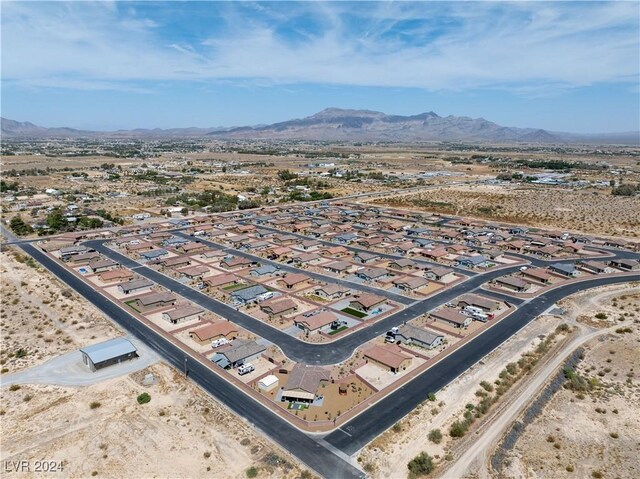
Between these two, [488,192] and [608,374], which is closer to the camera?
[608,374]

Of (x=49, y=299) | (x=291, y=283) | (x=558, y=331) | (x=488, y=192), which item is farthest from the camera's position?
(x=488, y=192)

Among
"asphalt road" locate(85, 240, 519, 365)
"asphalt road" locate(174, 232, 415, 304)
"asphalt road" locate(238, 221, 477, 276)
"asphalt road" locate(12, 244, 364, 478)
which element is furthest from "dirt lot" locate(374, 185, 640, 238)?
"asphalt road" locate(12, 244, 364, 478)

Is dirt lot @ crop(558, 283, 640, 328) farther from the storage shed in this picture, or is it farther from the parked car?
the storage shed

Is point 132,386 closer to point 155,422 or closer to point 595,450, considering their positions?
point 155,422

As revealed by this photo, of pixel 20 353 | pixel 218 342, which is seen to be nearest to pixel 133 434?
pixel 218 342

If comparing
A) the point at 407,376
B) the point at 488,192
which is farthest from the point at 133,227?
the point at 488,192

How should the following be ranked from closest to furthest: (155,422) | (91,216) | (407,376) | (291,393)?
(155,422), (291,393), (407,376), (91,216)
